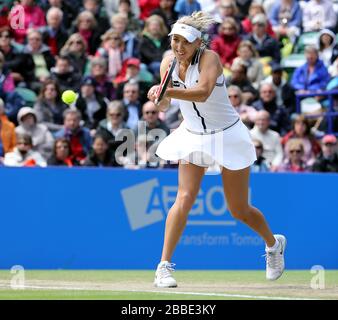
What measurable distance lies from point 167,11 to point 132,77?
85.9 inches

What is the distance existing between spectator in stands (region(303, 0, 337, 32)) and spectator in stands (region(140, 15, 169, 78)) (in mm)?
2870

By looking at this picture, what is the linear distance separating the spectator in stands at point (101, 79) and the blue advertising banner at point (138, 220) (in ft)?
10.4

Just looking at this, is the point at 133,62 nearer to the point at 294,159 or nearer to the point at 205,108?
the point at 294,159

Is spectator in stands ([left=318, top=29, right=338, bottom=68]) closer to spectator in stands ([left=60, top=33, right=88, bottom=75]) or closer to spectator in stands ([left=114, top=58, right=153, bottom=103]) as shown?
spectator in stands ([left=114, top=58, right=153, bottom=103])

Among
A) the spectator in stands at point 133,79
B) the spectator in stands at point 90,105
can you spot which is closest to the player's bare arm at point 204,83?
the spectator in stands at point 90,105

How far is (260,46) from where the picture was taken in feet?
54.3

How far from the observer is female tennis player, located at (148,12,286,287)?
8.06 metres

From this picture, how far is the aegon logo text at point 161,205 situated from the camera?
38.1 ft

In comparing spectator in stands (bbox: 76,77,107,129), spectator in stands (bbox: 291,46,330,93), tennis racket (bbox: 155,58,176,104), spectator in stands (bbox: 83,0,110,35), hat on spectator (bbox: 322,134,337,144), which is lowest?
tennis racket (bbox: 155,58,176,104)

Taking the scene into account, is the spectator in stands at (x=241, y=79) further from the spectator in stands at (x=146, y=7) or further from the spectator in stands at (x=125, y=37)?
the spectator in stands at (x=146, y=7)

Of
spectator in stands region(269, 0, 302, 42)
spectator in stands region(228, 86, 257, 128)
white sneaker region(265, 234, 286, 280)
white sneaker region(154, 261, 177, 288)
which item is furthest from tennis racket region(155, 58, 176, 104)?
spectator in stands region(269, 0, 302, 42)
